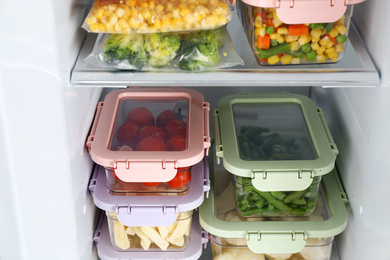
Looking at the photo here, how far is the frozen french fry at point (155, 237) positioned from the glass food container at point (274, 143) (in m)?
0.23

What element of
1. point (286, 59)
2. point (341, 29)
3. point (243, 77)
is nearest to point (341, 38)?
point (341, 29)

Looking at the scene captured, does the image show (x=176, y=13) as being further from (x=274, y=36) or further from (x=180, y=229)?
(x=180, y=229)

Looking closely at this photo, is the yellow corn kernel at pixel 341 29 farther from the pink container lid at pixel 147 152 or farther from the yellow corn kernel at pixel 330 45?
the pink container lid at pixel 147 152

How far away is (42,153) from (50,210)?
146mm

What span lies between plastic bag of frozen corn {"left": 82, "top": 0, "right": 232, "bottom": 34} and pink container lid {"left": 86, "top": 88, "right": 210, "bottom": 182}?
30 cm

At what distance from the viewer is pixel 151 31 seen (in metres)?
1.24

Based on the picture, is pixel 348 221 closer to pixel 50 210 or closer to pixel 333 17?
pixel 333 17

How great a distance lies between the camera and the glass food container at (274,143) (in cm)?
144

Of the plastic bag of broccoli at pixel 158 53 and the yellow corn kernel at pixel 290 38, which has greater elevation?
the yellow corn kernel at pixel 290 38

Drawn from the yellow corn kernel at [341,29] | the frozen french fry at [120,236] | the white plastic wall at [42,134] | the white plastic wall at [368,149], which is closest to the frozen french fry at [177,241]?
the frozen french fry at [120,236]

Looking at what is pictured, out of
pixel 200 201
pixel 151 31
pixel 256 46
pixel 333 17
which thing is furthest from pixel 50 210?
pixel 333 17

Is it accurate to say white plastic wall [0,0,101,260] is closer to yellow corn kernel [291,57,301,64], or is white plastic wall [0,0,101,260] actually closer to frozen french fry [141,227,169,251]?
frozen french fry [141,227,169,251]

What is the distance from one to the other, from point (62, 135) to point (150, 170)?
232 mm

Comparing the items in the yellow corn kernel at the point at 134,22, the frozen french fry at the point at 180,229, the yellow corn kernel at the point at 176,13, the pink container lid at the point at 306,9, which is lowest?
the frozen french fry at the point at 180,229
